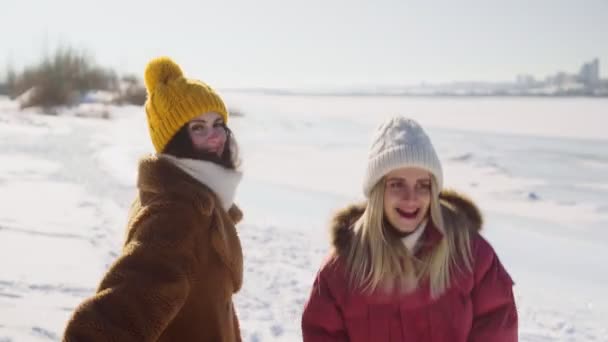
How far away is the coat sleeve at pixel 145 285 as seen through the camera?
1561 millimetres

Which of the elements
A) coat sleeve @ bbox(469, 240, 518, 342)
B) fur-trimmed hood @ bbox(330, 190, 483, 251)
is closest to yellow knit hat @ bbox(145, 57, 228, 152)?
fur-trimmed hood @ bbox(330, 190, 483, 251)

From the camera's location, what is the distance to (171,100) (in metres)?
2.08

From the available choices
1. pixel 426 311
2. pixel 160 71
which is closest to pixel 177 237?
pixel 160 71

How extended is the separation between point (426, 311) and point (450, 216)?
309 mm

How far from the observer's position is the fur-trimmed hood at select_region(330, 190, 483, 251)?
6.52ft

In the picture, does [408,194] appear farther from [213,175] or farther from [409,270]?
[213,175]

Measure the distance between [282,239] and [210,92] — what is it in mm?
3123

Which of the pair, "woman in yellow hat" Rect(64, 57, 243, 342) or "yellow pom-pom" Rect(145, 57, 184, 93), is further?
"yellow pom-pom" Rect(145, 57, 184, 93)

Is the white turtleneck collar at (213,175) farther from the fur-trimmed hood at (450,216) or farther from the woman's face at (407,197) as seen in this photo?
the woman's face at (407,197)

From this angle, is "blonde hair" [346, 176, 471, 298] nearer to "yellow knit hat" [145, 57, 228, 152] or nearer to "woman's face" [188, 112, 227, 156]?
"woman's face" [188, 112, 227, 156]

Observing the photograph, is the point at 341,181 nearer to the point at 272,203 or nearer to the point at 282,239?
the point at 272,203

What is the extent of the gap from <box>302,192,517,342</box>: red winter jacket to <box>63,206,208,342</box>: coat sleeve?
419 millimetres

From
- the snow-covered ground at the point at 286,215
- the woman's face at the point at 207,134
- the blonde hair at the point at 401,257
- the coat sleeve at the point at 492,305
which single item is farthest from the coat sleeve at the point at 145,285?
the snow-covered ground at the point at 286,215

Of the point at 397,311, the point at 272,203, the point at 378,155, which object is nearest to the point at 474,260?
the point at 397,311
